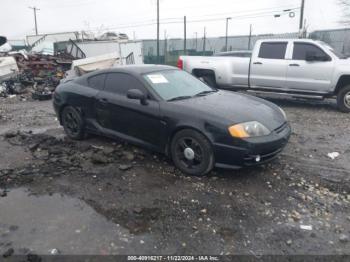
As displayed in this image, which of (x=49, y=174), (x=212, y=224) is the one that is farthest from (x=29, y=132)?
(x=212, y=224)

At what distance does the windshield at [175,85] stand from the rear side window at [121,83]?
171 mm

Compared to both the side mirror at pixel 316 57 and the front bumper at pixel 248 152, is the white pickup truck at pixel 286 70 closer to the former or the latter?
the side mirror at pixel 316 57

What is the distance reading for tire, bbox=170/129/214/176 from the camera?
448 centimetres

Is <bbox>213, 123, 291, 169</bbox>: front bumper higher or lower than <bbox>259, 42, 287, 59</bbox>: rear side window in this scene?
lower

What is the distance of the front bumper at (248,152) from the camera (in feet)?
14.0

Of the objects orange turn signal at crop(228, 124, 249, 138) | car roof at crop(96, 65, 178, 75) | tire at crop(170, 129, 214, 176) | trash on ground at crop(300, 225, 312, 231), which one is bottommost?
trash on ground at crop(300, 225, 312, 231)

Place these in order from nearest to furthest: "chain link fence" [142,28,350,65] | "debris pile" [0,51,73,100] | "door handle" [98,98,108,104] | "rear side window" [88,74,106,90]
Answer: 1. "door handle" [98,98,108,104]
2. "rear side window" [88,74,106,90]
3. "debris pile" [0,51,73,100]
4. "chain link fence" [142,28,350,65]

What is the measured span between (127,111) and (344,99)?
636 cm

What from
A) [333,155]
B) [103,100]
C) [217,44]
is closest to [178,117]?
[103,100]

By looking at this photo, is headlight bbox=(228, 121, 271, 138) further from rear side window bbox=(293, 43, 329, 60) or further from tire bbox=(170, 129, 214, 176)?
rear side window bbox=(293, 43, 329, 60)

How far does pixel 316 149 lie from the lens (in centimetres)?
590

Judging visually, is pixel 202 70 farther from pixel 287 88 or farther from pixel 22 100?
pixel 22 100

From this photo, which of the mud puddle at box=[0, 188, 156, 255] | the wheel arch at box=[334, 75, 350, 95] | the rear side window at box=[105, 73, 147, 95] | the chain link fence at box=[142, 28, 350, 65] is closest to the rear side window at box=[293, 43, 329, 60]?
the wheel arch at box=[334, 75, 350, 95]

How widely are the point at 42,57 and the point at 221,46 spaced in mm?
20508
